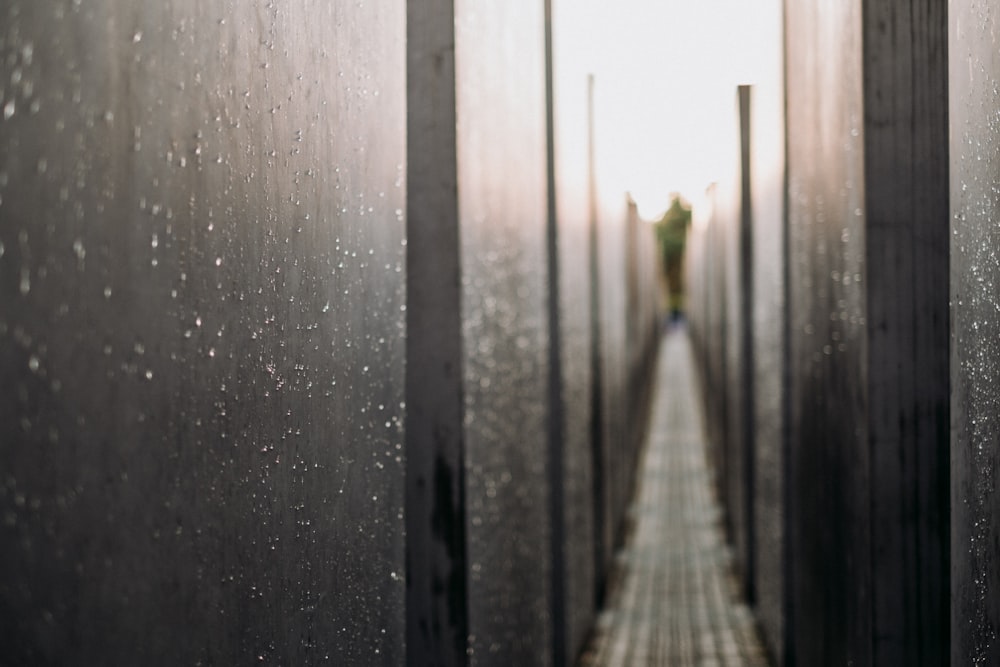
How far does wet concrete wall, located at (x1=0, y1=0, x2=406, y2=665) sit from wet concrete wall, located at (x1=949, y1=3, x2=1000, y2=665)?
48.7 inches

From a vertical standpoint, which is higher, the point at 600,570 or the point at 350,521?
the point at 350,521

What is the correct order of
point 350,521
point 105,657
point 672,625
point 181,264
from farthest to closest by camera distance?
point 672,625, point 350,521, point 181,264, point 105,657

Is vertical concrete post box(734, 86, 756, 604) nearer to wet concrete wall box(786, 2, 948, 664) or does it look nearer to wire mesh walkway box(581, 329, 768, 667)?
wire mesh walkway box(581, 329, 768, 667)

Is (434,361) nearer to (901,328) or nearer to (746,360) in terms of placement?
(901,328)

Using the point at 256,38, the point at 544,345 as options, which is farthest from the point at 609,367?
the point at 256,38

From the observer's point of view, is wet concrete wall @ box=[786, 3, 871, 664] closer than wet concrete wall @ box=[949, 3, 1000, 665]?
No

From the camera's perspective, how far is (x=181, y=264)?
4.91ft

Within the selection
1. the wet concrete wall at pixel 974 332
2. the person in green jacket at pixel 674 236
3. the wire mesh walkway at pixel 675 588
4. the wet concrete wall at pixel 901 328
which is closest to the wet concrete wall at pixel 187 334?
the wet concrete wall at pixel 974 332

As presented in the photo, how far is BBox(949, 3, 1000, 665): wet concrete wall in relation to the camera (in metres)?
2.14

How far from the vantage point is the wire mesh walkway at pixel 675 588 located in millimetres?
6844

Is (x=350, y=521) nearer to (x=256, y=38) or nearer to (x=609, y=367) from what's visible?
(x=256, y=38)

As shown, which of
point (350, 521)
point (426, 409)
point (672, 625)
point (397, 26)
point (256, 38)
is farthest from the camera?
point (672, 625)

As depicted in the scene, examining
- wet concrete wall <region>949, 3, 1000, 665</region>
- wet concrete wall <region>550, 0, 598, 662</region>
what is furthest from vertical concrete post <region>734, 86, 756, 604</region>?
wet concrete wall <region>949, 3, 1000, 665</region>

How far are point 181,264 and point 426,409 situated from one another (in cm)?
180
